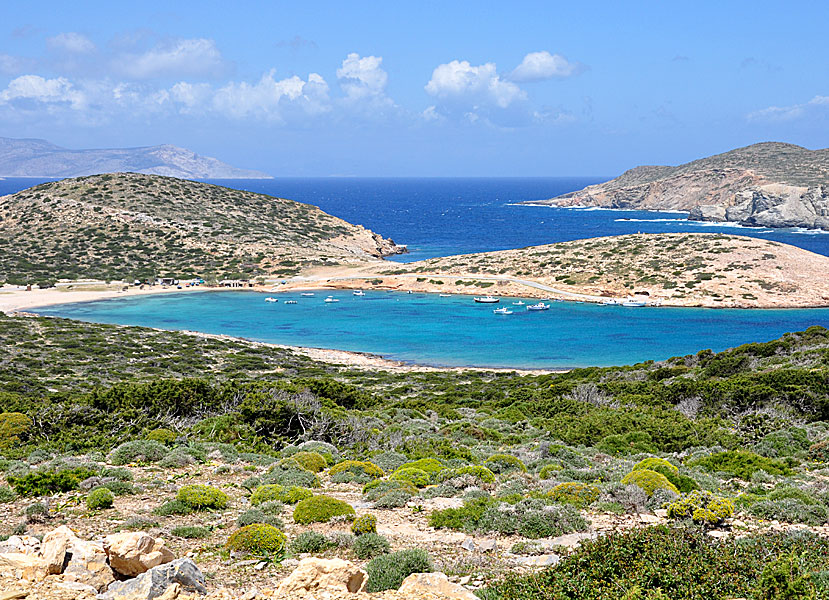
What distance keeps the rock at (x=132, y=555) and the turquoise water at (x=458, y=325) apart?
129ft

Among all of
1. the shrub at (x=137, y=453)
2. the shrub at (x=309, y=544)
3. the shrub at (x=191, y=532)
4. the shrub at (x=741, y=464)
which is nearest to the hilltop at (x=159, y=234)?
the shrub at (x=137, y=453)

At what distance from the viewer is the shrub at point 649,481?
451 inches

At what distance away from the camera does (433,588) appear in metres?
6.75

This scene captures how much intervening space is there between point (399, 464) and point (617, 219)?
573 ft

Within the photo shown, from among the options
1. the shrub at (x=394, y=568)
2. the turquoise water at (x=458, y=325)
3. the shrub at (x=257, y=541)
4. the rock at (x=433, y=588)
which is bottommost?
the turquoise water at (x=458, y=325)

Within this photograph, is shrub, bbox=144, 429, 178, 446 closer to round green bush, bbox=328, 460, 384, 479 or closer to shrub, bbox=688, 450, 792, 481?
round green bush, bbox=328, 460, 384, 479

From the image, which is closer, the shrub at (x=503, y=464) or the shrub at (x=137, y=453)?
the shrub at (x=137, y=453)

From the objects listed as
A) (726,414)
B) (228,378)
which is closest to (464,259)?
(228,378)

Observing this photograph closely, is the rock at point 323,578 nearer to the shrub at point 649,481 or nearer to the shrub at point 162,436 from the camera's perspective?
the shrub at point 649,481

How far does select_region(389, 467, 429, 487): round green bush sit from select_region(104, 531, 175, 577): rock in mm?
5980

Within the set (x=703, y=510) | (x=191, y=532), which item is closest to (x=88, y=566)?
(x=191, y=532)

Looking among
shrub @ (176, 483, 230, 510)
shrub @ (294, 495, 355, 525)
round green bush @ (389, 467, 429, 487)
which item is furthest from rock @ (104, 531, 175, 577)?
round green bush @ (389, 467, 429, 487)

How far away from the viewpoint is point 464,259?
3506 inches

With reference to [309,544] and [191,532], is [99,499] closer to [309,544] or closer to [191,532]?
[191,532]
